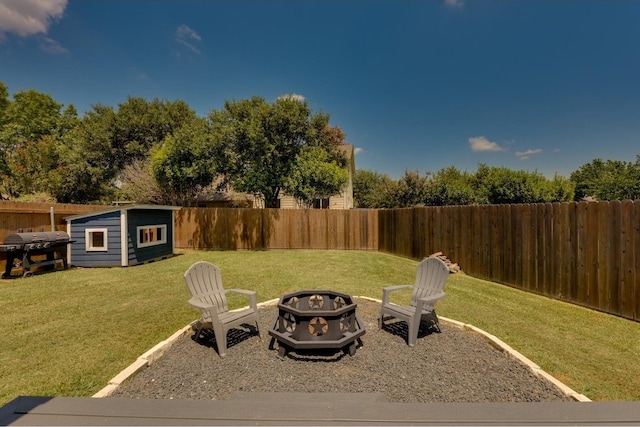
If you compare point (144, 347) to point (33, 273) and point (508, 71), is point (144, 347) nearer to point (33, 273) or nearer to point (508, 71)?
point (33, 273)

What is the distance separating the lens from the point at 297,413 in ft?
6.61

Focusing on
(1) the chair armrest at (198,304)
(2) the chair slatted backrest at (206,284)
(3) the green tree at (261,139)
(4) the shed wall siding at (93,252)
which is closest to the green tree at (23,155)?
(3) the green tree at (261,139)

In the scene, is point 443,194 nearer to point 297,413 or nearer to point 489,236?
point 489,236

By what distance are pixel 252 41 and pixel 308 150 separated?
5724mm

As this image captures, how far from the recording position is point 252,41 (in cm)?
1173

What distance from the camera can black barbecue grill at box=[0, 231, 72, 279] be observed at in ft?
24.7

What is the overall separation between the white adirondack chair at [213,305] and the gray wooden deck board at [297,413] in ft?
4.46

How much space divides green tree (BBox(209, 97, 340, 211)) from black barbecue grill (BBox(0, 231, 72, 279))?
7971 mm

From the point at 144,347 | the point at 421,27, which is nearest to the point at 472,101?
the point at 421,27

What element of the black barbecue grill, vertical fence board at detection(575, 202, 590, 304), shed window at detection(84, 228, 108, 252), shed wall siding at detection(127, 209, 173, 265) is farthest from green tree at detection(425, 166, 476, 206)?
the black barbecue grill

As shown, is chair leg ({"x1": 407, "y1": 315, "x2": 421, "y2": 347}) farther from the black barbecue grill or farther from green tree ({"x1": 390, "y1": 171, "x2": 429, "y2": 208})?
green tree ({"x1": 390, "y1": 171, "x2": 429, "y2": 208})

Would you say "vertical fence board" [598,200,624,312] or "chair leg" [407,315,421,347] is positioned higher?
"vertical fence board" [598,200,624,312]

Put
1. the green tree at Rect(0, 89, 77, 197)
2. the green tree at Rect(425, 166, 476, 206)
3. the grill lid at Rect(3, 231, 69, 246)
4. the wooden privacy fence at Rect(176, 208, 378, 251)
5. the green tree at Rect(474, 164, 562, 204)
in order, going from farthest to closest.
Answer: the green tree at Rect(474, 164, 562, 204) → the green tree at Rect(425, 166, 476, 206) → the green tree at Rect(0, 89, 77, 197) → the wooden privacy fence at Rect(176, 208, 378, 251) → the grill lid at Rect(3, 231, 69, 246)

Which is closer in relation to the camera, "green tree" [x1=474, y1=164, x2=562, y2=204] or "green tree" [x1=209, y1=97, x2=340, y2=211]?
"green tree" [x1=209, y1=97, x2=340, y2=211]
